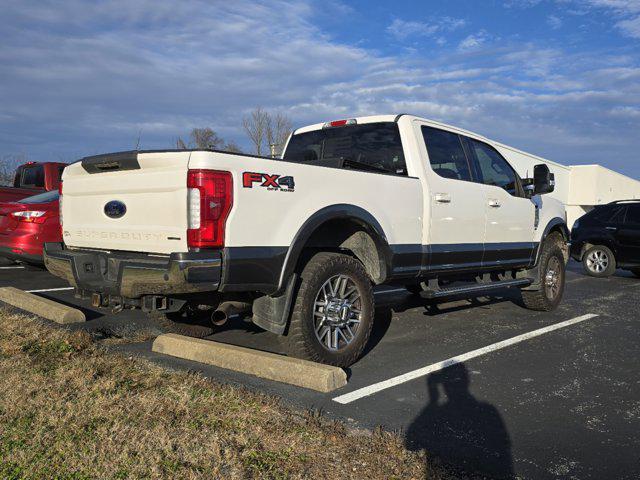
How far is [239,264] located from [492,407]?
1932mm

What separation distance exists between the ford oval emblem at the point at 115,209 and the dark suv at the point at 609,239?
1055 centimetres

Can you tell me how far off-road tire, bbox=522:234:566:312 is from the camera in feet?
23.5

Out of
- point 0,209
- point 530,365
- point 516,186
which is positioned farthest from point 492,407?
point 0,209

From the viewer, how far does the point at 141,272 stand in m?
3.66

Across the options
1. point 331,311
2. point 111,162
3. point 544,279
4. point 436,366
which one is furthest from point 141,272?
point 544,279

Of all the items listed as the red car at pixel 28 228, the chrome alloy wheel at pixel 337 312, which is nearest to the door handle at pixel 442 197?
the chrome alloy wheel at pixel 337 312

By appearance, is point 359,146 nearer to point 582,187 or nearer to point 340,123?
point 340,123

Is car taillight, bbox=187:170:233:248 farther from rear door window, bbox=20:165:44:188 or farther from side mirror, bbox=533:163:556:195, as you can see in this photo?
rear door window, bbox=20:165:44:188

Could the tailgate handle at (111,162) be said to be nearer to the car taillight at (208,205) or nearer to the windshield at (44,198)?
the car taillight at (208,205)

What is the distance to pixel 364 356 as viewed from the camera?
196 inches

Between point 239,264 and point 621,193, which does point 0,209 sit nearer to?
point 239,264

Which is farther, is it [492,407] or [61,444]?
[492,407]

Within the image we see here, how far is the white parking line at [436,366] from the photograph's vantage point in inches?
153

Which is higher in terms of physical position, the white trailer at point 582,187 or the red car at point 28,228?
the white trailer at point 582,187
